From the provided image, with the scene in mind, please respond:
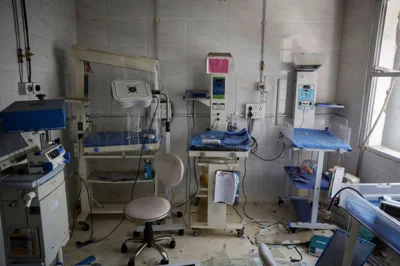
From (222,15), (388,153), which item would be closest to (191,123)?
(222,15)

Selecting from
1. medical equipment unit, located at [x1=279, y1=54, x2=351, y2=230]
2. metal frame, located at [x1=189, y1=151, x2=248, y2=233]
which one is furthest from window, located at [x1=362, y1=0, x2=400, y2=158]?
metal frame, located at [x1=189, y1=151, x2=248, y2=233]

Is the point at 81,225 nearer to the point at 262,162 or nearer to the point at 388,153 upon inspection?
the point at 262,162

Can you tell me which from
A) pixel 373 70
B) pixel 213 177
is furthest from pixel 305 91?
pixel 213 177

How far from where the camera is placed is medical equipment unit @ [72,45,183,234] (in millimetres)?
2498

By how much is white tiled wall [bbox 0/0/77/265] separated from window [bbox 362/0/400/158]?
309 cm

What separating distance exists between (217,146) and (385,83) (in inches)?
70.8

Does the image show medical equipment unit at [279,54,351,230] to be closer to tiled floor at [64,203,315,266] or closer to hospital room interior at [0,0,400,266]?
hospital room interior at [0,0,400,266]

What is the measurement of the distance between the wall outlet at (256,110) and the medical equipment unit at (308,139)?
0.30 meters

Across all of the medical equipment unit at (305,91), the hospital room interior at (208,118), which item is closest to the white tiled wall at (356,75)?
the hospital room interior at (208,118)

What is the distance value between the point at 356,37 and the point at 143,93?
7.55 ft

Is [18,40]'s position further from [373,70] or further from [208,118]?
[373,70]

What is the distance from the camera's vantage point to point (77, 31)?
3.03m

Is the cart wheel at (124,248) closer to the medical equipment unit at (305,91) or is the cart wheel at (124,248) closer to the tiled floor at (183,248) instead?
the tiled floor at (183,248)

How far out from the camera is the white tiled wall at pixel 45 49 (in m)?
1.97
